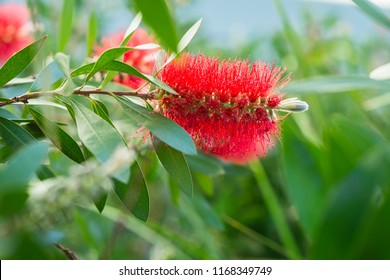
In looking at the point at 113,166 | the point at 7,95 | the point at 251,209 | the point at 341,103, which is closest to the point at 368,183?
the point at 113,166

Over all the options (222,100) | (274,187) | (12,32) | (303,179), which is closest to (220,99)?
(222,100)

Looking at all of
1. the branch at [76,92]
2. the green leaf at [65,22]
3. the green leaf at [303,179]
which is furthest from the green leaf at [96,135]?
the green leaf at [303,179]

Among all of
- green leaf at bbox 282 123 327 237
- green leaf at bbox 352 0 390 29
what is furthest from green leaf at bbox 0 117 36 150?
green leaf at bbox 282 123 327 237

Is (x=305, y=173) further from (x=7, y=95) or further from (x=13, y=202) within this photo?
(x=13, y=202)

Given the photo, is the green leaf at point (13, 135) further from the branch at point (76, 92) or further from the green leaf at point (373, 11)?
the green leaf at point (373, 11)

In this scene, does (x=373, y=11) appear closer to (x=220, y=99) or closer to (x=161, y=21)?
(x=220, y=99)

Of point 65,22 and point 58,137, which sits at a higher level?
point 65,22
